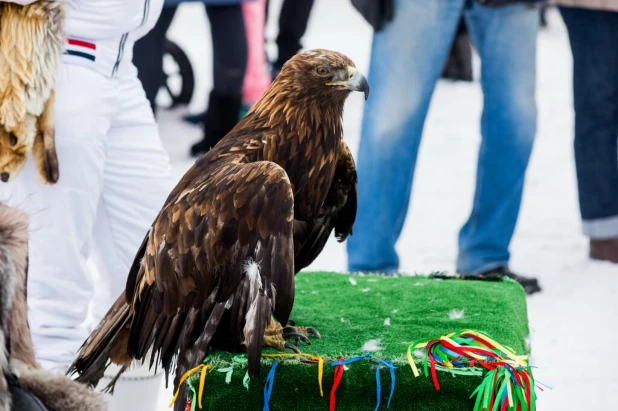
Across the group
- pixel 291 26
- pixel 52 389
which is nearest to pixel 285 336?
pixel 52 389

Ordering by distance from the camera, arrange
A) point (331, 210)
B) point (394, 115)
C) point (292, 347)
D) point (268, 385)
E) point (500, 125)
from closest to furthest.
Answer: point (268, 385) → point (292, 347) → point (331, 210) → point (394, 115) → point (500, 125)

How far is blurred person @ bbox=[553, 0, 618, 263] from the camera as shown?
4590 mm

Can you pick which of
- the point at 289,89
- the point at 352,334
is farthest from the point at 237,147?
the point at 352,334

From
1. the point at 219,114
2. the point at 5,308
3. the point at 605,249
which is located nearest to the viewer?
the point at 5,308

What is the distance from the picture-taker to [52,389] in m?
1.70

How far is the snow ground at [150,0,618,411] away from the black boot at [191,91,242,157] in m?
0.24

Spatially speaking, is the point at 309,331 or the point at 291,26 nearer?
the point at 309,331

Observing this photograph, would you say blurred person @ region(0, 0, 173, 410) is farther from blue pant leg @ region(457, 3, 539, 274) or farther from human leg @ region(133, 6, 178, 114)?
blue pant leg @ region(457, 3, 539, 274)

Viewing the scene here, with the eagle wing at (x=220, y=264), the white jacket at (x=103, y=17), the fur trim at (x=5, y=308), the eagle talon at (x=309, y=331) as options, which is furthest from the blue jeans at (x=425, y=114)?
the fur trim at (x=5, y=308)

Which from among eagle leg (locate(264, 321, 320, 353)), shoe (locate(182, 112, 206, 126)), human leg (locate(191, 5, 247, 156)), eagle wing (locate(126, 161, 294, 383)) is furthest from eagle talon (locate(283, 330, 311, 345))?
shoe (locate(182, 112, 206, 126))

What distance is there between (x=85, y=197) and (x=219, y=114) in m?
3.43

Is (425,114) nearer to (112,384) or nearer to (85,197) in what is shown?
(85,197)

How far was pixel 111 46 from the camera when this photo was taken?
2.98m

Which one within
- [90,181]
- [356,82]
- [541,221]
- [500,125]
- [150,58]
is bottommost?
[541,221]
